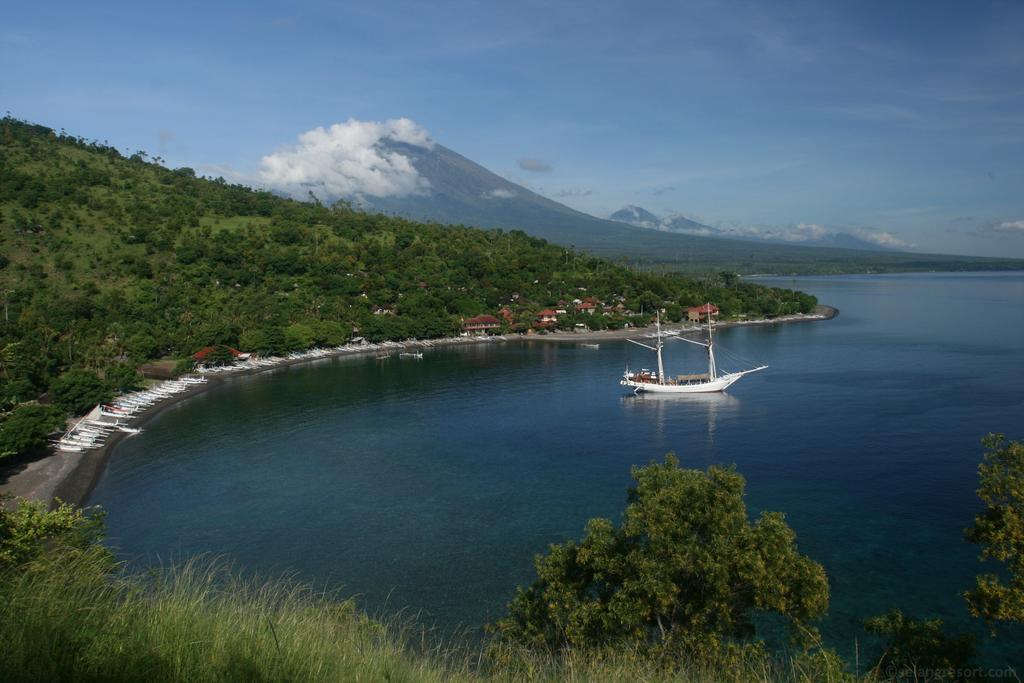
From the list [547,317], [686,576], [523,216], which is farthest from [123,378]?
[523,216]

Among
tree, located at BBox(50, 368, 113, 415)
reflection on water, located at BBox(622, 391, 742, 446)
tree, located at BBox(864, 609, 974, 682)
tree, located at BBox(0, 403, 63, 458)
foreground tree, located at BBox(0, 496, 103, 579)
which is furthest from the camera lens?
reflection on water, located at BBox(622, 391, 742, 446)

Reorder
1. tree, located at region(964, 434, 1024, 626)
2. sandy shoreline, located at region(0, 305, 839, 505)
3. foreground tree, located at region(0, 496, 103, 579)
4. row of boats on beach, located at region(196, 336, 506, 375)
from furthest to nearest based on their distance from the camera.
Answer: row of boats on beach, located at region(196, 336, 506, 375) → sandy shoreline, located at region(0, 305, 839, 505) → foreground tree, located at region(0, 496, 103, 579) → tree, located at region(964, 434, 1024, 626)

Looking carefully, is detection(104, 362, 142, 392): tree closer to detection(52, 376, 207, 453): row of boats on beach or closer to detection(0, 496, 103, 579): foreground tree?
detection(52, 376, 207, 453): row of boats on beach

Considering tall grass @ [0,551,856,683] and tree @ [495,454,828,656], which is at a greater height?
tall grass @ [0,551,856,683]

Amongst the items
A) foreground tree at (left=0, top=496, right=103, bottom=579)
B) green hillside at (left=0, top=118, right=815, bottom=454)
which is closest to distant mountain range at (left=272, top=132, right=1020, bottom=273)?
green hillside at (left=0, top=118, right=815, bottom=454)

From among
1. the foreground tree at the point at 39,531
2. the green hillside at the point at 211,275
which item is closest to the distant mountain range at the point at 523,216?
the green hillside at the point at 211,275

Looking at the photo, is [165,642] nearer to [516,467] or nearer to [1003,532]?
[1003,532]

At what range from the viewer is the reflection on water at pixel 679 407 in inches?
1006

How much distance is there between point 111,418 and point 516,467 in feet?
50.3

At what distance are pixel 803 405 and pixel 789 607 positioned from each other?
21.5 metres

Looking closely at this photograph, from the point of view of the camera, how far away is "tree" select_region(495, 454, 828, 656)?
6543mm

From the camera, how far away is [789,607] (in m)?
6.99

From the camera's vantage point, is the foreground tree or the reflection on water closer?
the foreground tree

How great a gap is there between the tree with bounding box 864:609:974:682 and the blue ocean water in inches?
116
